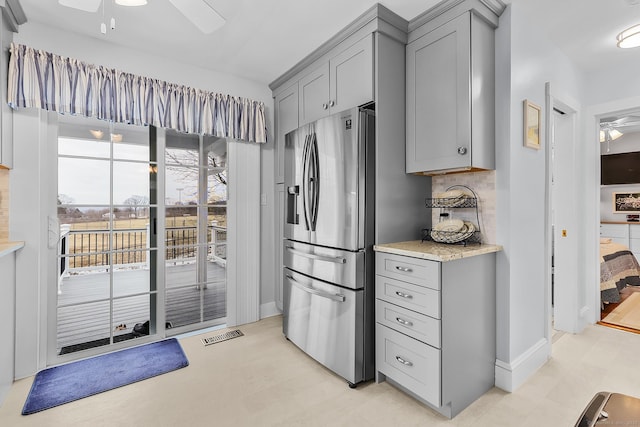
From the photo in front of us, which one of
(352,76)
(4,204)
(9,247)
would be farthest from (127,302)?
(352,76)

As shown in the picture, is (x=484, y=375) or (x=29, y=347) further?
(x=29, y=347)

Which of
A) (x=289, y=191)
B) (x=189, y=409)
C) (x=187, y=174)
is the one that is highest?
(x=187, y=174)

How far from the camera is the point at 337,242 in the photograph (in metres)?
2.29

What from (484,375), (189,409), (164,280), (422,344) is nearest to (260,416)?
(189,409)

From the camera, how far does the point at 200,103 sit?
295cm

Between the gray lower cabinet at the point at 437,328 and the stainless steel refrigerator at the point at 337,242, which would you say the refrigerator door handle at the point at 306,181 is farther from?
the gray lower cabinet at the point at 437,328

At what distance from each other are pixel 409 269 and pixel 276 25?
204 cm

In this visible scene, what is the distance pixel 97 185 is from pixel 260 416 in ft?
7.30

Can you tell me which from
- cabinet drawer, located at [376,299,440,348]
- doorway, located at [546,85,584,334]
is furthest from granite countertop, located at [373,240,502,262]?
doorway, located at [546,85,584,334]

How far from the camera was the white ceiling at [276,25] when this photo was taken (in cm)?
214

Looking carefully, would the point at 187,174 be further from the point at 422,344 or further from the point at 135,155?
the point at 422,344

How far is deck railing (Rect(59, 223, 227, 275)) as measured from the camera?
2.54 metres

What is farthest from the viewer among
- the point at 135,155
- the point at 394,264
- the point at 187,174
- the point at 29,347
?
the point at 187,174

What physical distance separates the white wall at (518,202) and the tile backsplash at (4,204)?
11.2 ft
